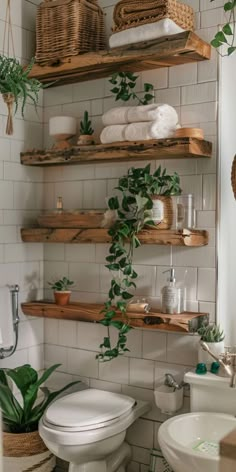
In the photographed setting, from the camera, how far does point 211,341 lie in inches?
99.3

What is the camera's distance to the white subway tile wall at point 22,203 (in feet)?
9.71

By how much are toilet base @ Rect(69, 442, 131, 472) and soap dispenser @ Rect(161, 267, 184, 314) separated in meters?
0.72

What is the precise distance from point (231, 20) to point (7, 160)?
1.29m

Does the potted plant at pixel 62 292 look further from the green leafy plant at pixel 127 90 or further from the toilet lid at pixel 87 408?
the green leafy plant at pixel 127 90

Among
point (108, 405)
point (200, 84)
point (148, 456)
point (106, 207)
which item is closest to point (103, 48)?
point (200, 84)

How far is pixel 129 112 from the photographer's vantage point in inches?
103

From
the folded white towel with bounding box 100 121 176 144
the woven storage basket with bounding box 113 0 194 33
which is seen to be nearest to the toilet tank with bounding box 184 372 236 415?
the folded white towel with bounding box 100 121 176 144

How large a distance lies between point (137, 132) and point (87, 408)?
4.14 ft

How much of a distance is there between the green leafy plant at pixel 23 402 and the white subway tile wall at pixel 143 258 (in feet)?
1.10

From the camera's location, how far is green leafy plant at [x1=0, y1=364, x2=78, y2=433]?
107 inches

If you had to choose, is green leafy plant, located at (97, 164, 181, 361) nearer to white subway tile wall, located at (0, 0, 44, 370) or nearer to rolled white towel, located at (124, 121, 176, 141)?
rolled white towel, located at (124, 121, 176, 141)

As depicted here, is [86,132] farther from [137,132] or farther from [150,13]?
[150,13]

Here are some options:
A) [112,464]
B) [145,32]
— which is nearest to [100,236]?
[145,32]

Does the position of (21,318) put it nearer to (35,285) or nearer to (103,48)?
(35,285)
